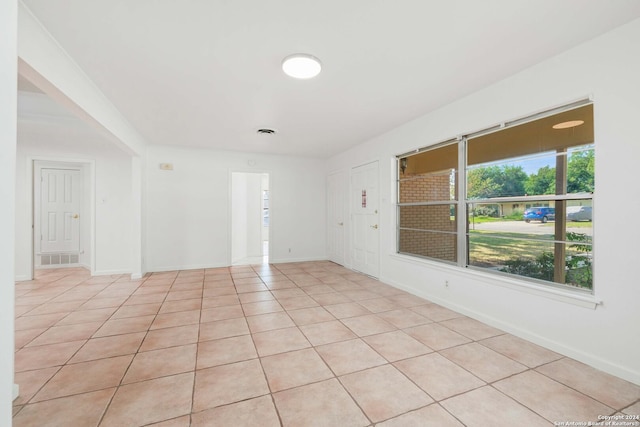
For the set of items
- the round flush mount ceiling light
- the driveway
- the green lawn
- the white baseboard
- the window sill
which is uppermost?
the round flush mount ceiling light

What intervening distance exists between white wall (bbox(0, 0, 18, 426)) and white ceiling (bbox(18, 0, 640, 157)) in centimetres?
114

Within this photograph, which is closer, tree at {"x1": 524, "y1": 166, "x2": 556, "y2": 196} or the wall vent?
tree at {"x1": 524, "y1": 166, "x2": 556, "y2": 196}

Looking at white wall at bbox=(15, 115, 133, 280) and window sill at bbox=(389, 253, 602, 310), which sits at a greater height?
white wall at bbox=(15, 115, 133, 280)

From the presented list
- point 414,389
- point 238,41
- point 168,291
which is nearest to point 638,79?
point 414,389

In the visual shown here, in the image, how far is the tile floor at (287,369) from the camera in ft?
5.28

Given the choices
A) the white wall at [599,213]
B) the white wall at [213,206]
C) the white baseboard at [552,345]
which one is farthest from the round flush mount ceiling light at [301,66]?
the white wall at [213,206]

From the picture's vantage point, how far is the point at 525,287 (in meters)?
2.50

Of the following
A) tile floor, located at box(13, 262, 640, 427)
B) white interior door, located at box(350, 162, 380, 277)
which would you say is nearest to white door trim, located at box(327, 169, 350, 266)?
white interior door, located at box(350, 162, 380, 277)

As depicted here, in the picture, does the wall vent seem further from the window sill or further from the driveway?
the driveway

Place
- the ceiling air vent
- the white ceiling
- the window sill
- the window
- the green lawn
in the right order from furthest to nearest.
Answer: the ceiling air vent < the green lawn < the window < the window sill < the white ceiling

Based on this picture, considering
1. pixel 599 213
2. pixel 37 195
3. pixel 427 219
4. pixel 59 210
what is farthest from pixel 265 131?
pixel 37 195

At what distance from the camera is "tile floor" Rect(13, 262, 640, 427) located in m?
1.61

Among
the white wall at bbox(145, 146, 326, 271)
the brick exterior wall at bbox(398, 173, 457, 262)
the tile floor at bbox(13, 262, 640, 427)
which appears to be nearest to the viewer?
the tile floor at bbox(13, 262, 640, 427)

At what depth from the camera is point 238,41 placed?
6.95 feet
